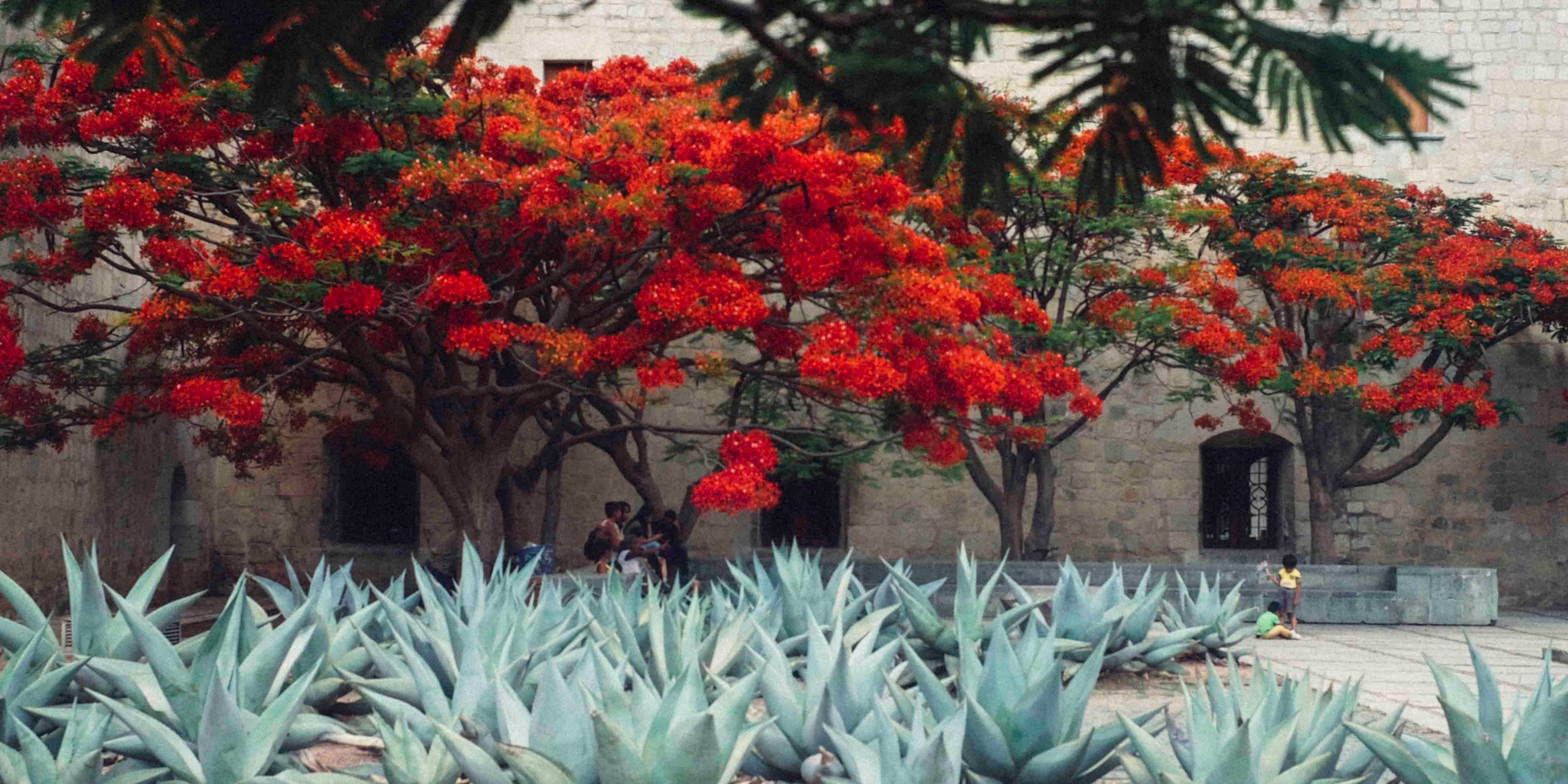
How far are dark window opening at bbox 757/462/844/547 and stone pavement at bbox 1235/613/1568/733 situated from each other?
6148 mm

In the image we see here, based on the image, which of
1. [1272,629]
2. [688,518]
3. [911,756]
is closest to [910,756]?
[911,756]

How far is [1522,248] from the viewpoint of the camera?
16.6m

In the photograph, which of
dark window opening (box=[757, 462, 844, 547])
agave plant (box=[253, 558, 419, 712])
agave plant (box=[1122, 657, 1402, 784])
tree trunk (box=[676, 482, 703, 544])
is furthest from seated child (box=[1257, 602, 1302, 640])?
agave plant (box=[253, 558, 419, 712])

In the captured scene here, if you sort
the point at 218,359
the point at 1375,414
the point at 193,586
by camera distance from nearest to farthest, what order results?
the point at 218,359 → the point at 1375,414 → the point at 193,586

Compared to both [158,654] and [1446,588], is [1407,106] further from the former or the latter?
[1446,588]

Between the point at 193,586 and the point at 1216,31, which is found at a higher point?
the point at 1216,31

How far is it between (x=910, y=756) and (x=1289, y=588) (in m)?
9.81

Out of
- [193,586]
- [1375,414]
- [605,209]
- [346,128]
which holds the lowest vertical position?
[193,586]

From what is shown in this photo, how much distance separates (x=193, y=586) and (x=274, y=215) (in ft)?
27.4

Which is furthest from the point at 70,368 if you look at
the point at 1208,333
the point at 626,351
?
the point at 1208,333

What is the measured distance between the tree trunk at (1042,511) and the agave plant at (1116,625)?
8392 millimetres

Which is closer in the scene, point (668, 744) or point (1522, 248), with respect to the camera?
point (668, 744)

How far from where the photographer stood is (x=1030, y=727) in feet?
14.5

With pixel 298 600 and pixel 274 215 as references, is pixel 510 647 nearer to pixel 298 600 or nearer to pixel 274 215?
pixel 298 600
